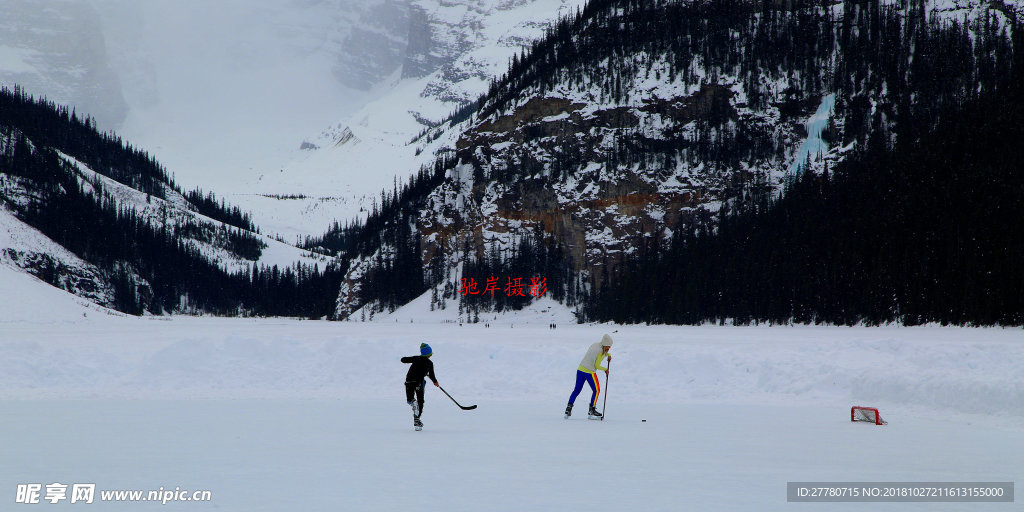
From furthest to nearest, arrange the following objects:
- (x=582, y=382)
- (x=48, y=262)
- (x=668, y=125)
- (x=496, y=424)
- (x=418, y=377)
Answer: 1. (x=48, y=262)
2. (x=668, y=125)
3. (x=582, y=382)
4. (x=496, y=424)
5. (x=418, y=377)

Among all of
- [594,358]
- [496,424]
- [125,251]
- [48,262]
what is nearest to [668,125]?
[48,262]

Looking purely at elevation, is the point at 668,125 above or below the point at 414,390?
above

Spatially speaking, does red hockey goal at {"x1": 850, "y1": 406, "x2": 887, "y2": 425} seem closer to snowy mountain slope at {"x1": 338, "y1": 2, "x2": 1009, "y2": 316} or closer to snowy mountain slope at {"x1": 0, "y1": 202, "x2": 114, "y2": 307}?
snowy mountain slope at {"x1": 338, "y1": 2, "x2": 1009, "y2": 316}

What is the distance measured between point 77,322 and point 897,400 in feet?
231

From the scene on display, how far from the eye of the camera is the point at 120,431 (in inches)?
688

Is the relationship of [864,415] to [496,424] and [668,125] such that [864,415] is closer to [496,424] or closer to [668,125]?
[496,424]

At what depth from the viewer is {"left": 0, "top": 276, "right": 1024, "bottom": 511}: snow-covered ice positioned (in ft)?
38.5

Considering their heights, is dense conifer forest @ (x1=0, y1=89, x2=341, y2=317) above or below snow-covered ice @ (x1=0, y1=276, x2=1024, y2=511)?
above

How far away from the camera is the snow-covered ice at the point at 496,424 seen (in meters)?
11.7

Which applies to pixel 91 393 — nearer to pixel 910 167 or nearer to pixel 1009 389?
pixel 1009 389

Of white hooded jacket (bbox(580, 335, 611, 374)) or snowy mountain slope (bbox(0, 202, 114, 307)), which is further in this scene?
snowy mountain slope (bbox(0, 202, 114, 307))

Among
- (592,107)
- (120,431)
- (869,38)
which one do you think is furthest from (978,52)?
(120,431)

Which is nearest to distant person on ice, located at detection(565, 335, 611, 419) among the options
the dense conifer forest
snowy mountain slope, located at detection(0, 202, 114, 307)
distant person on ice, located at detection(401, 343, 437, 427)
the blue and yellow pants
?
the blue and yellow pants

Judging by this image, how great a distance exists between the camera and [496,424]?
66.0 ft
